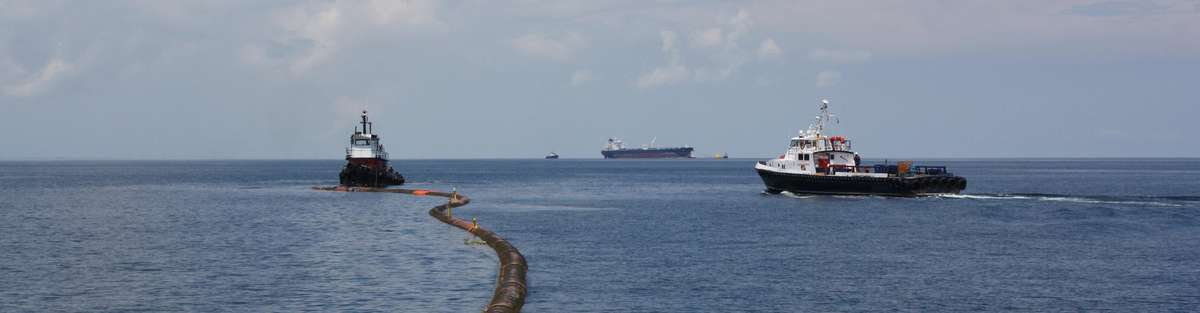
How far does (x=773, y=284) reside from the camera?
Result: 37.1 metres

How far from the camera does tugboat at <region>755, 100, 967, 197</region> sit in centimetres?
9531

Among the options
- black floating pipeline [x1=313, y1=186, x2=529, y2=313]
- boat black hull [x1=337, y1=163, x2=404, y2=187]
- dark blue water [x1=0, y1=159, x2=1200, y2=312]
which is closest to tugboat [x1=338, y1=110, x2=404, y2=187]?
boat black hull [x1=337, y1=163, x2=404, y2=187]

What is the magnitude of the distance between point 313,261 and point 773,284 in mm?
20064

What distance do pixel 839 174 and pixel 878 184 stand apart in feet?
12.4

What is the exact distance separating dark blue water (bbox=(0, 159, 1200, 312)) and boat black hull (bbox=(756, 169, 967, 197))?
12.5m

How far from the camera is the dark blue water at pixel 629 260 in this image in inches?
1304

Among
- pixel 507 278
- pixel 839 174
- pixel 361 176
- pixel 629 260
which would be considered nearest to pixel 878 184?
pixel 839 174

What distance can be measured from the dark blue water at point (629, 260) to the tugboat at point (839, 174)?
1299 cm

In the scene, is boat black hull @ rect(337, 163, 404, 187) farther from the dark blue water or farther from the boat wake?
the boat wake

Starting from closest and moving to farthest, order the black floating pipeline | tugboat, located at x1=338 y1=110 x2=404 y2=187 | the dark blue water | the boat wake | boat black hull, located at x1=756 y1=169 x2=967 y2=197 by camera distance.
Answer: the black floating pipeline
the dark blue water
the boat wake
boat black hull, located at x1=756 y1=169 x2=967 y2=197
tugboat, located at x1=338 y1=110 x2=404 y2=187

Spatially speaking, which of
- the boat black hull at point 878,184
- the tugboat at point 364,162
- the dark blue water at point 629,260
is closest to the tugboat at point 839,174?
the boat black hull at point 878,184

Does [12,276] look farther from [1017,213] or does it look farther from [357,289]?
[1017,213]

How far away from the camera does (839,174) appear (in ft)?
316

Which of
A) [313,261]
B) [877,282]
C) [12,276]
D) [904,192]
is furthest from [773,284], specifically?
[904,192]
